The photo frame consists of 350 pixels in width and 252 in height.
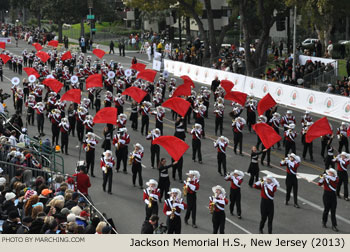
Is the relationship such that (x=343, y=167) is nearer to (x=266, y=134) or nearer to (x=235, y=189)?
(x=266, y=134)

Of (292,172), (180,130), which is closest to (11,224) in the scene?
(292,172)

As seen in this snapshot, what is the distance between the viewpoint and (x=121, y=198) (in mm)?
18547

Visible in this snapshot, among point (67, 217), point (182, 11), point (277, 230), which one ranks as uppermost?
point (182, 11)

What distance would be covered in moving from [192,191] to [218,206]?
52.7 inches

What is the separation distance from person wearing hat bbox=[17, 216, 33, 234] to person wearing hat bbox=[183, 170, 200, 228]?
17.1ft

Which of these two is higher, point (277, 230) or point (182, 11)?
point (182, 11)

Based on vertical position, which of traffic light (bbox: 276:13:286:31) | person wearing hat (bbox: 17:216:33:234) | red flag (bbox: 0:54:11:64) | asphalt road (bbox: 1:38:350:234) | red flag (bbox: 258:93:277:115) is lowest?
asphalt road (bbox: 1:38:350:234)

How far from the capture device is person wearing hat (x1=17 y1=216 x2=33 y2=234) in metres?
11.3

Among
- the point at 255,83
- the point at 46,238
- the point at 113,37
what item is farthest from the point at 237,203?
the point at 113,37

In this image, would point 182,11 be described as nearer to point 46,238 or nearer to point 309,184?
point 309,184

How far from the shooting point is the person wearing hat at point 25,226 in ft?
37.2

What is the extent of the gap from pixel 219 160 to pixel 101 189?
4.03 m

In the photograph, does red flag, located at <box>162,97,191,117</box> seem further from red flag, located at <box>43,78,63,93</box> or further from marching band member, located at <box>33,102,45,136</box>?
red flag, located at <box>43,78,63,93</box>

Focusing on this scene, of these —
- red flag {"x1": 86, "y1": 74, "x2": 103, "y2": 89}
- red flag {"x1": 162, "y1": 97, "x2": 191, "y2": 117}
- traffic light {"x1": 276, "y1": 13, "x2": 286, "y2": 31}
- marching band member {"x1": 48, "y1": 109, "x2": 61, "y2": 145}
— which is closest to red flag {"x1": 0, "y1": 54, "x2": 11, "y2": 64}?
red flag {"x1": 86, "y1": 74, "x2": 103, "y2": 89}
